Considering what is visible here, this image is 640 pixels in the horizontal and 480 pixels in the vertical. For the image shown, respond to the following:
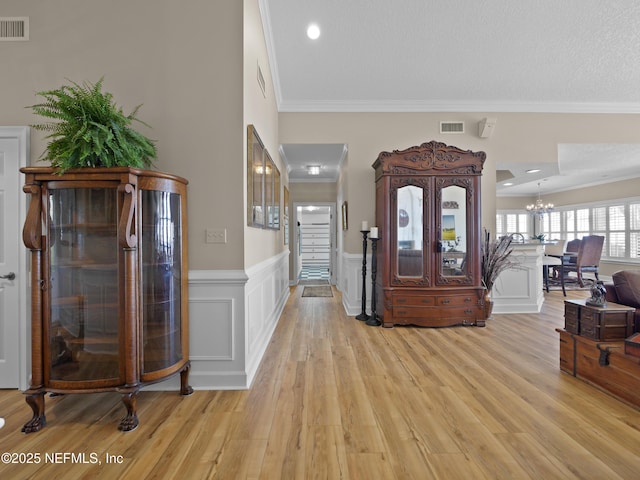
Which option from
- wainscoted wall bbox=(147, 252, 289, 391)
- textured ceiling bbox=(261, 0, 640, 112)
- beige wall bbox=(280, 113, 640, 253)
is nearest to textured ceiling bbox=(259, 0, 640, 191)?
textured ceiling bbox=(261, 0, 640, 112)

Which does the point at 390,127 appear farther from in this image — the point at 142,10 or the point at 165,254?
the point at 165,254

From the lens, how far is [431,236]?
3.90 m

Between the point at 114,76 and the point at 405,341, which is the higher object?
the point at 114,76

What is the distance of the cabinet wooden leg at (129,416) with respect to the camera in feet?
5.98

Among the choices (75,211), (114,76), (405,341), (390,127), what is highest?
(390,127)

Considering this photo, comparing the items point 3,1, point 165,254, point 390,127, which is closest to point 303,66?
point 390,127

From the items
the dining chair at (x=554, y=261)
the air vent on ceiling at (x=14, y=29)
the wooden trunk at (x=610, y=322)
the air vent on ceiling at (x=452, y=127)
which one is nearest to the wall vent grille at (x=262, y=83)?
the air vent on ceiling at (x=14, y=29)

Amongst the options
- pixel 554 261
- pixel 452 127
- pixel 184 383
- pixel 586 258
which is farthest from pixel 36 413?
pixel 586 258

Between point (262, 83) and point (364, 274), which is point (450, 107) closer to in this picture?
point (364, 274)

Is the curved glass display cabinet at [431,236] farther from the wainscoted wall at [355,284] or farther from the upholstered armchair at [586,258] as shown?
the upholstered armchair at [586,258]

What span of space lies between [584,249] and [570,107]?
10.9ft

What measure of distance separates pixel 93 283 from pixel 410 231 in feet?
10.9

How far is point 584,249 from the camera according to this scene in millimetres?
6371

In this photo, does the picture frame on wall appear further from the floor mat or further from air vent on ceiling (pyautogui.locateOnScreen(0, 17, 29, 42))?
the floor mat
